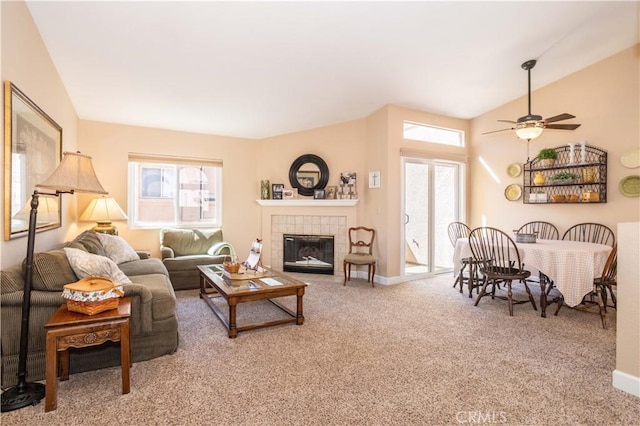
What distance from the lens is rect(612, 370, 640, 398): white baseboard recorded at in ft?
6.64

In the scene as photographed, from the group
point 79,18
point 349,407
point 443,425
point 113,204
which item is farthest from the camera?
point 113,204

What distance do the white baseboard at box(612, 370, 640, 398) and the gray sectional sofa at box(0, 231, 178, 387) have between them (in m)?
3.07

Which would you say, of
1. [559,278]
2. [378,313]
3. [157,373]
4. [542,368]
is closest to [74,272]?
[157,373]

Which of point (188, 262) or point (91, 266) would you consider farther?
point (188, 262)

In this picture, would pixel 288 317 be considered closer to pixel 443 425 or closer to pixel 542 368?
pixel 443 425

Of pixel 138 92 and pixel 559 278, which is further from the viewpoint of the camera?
pixel 138 92

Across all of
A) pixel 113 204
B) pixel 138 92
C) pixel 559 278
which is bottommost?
pixel 559 278

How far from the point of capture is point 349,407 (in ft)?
6.14

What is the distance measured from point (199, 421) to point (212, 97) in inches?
141

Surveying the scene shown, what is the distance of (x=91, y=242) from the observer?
11.1ft

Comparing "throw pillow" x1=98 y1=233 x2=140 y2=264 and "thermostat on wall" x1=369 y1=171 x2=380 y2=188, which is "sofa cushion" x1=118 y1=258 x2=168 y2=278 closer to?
"throw pillow" x1=98 y1=233 x2=140 y2=264

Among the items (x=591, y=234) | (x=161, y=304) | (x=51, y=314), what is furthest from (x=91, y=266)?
(x=591, y=234)

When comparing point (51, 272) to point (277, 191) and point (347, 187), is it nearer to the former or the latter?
point (277, 191)

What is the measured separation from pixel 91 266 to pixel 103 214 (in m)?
2.40
